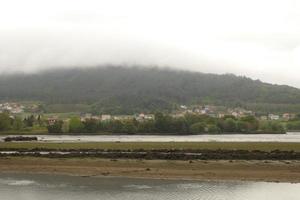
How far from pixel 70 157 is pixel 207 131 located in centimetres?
12078

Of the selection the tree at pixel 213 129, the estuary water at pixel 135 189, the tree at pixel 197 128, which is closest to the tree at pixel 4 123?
the tree at pixel 197 128

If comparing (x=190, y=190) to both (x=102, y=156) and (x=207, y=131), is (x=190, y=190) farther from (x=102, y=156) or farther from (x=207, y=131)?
(x=207, y=131)

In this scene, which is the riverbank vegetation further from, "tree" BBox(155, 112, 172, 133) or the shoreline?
the shoreline

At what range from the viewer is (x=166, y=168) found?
51500mm

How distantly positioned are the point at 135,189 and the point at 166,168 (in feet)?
40.8

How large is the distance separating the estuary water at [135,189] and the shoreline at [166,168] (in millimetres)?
2594

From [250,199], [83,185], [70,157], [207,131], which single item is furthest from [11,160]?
[207,131]

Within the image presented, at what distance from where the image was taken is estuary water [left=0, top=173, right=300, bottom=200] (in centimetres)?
3584

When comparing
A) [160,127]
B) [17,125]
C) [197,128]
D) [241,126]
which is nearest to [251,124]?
[241,126]

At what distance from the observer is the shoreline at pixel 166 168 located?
45.8 metres

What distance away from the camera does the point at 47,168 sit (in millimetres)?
53250

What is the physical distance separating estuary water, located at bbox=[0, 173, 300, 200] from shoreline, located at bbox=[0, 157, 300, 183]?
259 centimetres

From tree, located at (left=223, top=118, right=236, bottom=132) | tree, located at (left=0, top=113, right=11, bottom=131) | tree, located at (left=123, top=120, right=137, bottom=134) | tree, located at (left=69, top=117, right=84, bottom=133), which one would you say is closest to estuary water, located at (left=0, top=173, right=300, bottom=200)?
tree, located at (left=0, top=113, right=11, bottom=131)

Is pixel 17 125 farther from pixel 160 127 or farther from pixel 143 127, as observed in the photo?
pixel 160 127
